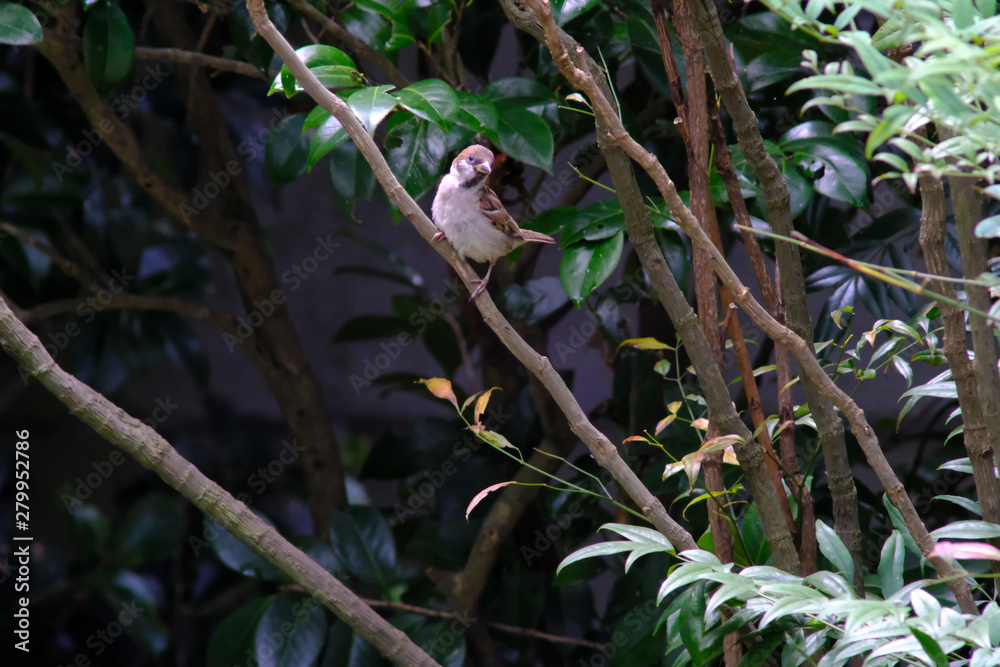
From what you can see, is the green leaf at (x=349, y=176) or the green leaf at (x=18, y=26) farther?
the green leaf at (x=349, y=176)

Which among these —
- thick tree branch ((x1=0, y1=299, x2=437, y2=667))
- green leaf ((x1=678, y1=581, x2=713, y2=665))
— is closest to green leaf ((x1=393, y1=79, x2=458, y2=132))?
thick tree branch ((x1=0, y1=299, x2=437, y2=667))

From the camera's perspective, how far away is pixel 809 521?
4.03 feet

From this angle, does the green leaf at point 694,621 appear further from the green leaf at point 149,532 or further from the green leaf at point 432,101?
the green leaf at point 149,532

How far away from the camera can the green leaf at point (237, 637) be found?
6.48 feet

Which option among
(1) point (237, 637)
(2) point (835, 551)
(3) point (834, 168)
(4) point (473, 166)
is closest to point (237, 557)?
(1) point (237, 637)

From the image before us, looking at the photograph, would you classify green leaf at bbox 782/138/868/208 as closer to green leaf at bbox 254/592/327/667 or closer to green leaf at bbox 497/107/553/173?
green leaf at bbox 497/107/553/173

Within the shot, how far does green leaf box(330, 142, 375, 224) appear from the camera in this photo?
1.73 metres

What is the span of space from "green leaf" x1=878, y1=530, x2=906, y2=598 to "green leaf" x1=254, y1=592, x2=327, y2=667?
51.9 inches

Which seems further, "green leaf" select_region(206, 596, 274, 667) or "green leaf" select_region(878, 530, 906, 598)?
"green leaf" select_region(206, 596, 274, 667)

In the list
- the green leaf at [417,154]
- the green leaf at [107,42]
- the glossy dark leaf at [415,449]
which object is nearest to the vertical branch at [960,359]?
the green leaf at [417,154]

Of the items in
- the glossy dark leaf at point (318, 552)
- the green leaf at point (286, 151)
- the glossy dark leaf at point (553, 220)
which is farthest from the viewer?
the glossy dark leaf at point (318, 552)

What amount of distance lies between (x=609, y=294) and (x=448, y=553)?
2.95 feet

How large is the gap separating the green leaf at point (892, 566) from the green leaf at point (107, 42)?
5.89 feet

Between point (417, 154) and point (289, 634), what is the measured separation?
1197mm
